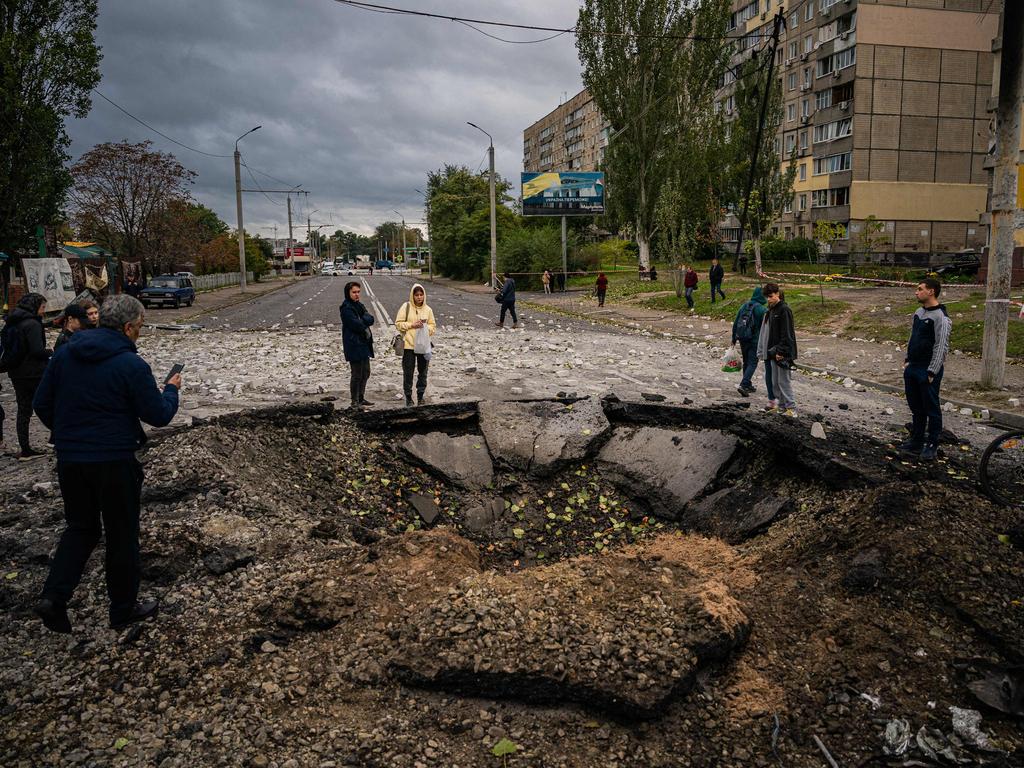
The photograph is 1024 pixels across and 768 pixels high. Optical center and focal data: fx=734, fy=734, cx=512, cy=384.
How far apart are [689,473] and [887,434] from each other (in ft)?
9.77

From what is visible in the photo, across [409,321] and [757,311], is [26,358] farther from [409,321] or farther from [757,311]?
[757,311]

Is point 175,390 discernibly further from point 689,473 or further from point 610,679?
point 689,473

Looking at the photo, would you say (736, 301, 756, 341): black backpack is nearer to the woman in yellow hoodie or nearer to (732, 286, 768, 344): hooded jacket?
(732, 286, 768, 344): hooded jacket

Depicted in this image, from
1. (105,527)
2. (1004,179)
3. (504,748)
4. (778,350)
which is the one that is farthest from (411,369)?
(1004,179)

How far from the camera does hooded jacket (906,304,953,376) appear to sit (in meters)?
7.12

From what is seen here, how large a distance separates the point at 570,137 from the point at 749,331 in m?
102

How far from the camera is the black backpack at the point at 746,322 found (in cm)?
1068

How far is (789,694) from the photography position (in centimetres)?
364

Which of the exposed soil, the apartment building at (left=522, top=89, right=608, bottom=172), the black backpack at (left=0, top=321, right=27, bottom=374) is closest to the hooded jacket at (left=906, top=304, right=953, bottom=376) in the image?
the exposed soil

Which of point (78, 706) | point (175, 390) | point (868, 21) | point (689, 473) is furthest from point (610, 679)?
point (868, 21)

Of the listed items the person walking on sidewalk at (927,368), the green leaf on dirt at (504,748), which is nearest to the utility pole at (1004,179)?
the person walking on sidewalk at (927,368)

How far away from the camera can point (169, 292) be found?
33156 mm

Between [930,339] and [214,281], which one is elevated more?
[214,281]

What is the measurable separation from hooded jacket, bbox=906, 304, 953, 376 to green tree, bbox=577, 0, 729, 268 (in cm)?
3649
